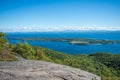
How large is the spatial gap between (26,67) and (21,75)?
0.92m

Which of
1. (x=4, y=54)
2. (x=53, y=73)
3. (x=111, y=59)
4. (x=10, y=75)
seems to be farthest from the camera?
(x=111, y=59)

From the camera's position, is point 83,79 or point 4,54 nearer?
point 83,79

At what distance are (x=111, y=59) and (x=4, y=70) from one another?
89.5 m

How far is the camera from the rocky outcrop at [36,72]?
9906 mm

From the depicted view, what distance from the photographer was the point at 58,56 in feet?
298

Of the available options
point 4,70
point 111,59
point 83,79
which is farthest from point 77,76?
point 111,59

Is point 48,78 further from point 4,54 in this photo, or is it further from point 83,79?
point 4,54

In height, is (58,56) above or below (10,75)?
below

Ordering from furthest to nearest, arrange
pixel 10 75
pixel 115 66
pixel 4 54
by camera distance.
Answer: pixel 115 66
pixel 4 54
pixel 10 75

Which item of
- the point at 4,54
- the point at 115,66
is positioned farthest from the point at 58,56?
the point at 4,54

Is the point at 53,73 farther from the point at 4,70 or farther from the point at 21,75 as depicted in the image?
the point at 4,70

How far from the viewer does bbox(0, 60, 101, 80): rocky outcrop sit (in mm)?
9906

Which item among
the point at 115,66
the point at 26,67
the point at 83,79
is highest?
the point at 26,67

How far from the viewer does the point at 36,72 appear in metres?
10.4
